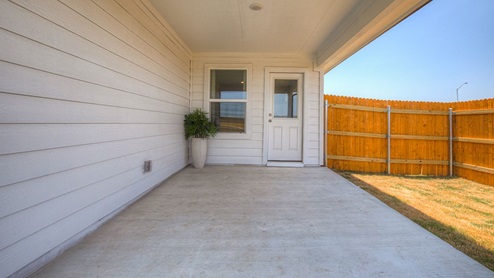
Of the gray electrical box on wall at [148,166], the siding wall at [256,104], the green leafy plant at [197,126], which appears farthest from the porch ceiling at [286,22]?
the gray electrical box on wall at [148,166]

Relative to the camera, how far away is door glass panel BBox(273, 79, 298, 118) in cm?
459

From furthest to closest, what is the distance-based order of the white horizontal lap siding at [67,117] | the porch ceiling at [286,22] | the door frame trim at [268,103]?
the door frame trim at [268,103]
the porch ceiling at [286,22]
the white horizontal lap siding at [67,117]

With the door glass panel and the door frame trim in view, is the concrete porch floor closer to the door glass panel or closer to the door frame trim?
the door frame trim

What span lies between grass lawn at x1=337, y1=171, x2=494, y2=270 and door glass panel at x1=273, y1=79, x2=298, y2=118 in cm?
182

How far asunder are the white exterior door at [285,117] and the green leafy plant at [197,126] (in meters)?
1.30

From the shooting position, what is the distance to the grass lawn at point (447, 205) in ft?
6.21

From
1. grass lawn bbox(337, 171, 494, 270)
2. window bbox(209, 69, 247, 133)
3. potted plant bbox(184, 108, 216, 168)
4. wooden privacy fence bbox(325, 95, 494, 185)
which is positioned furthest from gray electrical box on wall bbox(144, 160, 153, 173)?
wooden privacy fence bbox(325, 95, 494, 185)

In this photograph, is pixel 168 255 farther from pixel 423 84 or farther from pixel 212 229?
pixel 423 84

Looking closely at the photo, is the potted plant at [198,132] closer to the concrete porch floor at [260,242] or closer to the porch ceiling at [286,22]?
the porch ceiling at [286,22]

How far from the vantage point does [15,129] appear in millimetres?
1164

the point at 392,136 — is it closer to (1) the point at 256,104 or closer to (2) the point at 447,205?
(2) the point at 447,205

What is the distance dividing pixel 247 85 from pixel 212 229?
331 centimetres

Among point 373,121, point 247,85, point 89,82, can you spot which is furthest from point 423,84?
point 89,82

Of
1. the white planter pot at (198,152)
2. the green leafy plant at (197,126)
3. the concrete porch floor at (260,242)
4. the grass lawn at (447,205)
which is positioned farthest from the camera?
the white planter pot at (198,152)
